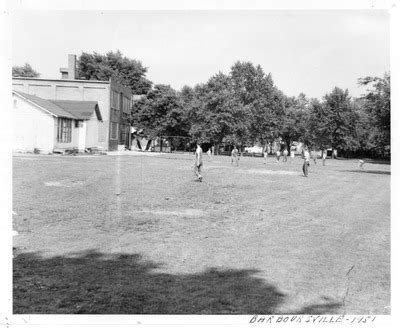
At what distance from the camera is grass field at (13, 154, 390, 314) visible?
18.8 ft

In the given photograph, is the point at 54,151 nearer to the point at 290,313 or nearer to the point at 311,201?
the point at 311,201

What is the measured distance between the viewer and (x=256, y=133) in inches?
2734

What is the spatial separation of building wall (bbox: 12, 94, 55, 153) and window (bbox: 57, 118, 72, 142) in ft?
5.22

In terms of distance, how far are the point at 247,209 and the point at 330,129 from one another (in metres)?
61.9

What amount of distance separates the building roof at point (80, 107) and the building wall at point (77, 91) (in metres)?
2.00

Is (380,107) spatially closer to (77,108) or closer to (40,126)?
(40,126)

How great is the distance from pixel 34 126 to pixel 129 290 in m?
32.3

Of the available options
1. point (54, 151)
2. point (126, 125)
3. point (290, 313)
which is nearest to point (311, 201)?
point (290, 313)

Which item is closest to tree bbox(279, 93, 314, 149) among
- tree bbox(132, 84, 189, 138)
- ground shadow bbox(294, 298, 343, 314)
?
tree bbox(132, 84, 189, 138)

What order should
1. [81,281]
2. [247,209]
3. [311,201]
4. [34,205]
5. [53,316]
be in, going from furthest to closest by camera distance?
[311,201], [247,209], [34,205], [81,281], [53,316]

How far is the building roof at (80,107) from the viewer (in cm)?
4363

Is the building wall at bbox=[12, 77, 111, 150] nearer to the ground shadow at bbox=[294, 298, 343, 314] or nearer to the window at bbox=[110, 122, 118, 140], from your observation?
the window at bbox=[110, 122, 118, 140]

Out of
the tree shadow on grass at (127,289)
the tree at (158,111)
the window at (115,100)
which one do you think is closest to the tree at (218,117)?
the tree at (158,111)

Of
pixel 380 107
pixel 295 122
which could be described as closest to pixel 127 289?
pixel 380 107
